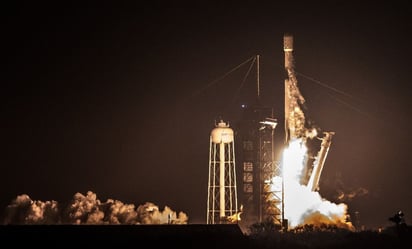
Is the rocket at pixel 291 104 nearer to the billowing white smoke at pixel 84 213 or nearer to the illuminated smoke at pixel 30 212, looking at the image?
the billowing white smoke at pixel 84 213

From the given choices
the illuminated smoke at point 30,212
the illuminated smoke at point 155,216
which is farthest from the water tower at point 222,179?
the illuminated smoke at point 30,212

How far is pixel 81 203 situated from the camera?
86.9m

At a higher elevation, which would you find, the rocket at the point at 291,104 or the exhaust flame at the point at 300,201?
the rocket at the point at 291,104

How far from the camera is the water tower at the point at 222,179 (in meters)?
79.5

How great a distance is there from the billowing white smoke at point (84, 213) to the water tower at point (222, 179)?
6231mm

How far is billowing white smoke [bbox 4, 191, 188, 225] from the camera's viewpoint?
85.6 metres

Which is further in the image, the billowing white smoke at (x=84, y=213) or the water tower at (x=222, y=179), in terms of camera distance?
the billowing white smoke at (x=84, y=213)

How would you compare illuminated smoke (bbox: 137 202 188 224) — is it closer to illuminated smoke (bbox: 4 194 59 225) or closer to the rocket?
illuminated smoke (bbox: 4 194 59 225)

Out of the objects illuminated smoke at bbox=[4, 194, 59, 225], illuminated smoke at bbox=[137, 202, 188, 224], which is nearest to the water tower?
illuminated smoke at bbox=[137, 202, 188, 224]

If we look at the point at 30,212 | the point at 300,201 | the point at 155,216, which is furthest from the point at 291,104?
the point at 30,212

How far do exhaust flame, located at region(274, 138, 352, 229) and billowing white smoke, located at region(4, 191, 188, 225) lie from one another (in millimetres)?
14733

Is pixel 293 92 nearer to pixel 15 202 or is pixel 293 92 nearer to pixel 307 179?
pixel 307 179

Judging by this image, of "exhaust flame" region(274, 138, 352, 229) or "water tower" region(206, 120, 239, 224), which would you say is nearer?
"exhaust flame" region(274, 138, 352, 229)

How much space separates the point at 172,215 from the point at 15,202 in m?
19.7
